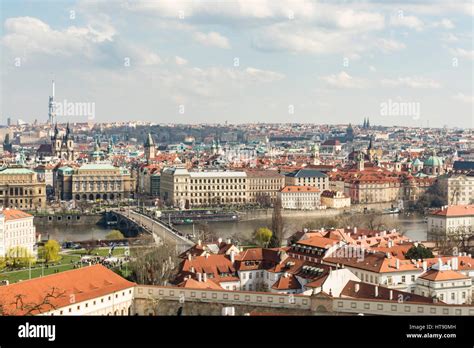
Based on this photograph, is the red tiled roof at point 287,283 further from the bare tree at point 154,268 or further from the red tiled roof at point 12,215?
the red tiled roof at point 12,215

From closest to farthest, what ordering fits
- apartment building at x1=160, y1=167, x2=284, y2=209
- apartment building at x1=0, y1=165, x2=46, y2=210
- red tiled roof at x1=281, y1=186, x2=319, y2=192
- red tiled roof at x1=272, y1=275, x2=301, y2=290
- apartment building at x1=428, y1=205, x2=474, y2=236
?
1. red tiled roof at x1=272, y1=275, x2=301, y2=290
2. apartment building at x1=428, y1=205, x2=474, y2=236
3. apartment building at x1=0, y1=165, x2=46, y2=210
4. red tiled roof at x1=281, y1=186, x2=319, y2=192
5. apartment building at x1=160, y1=167, x2=284, y2=209

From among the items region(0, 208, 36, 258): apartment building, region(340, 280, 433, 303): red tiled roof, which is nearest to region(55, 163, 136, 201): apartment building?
region(0, 208, 36, 258): apartment building

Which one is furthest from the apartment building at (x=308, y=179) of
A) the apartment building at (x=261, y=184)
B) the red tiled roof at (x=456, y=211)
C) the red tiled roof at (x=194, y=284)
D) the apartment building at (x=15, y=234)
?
the red tiled roof at (x=194, y=284)

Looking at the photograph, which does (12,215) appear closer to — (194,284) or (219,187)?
(194,284)

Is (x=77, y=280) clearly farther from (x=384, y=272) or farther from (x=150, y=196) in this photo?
(x=150, y=196)

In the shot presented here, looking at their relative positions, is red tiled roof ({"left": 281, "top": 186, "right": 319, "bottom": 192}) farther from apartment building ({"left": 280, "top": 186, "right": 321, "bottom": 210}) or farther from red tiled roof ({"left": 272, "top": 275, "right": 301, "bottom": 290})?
red tiled roof ({"left": 272, "top": 275, "right": 301, "bottom": 290})

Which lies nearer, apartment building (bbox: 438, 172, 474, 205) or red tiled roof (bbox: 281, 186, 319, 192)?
red tiled roof (bbox: 281, 186, 319, 192)

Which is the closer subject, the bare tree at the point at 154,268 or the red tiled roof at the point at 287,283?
the red tiled roof at the point at 287,283

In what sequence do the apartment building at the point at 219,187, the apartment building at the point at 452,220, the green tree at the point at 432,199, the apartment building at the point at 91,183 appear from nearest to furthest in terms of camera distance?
the apartment building at the point at 452,220, the green tree at the point at 432,199, the apartment building at the point at 219,187, the apartment building at the point at 91,183
